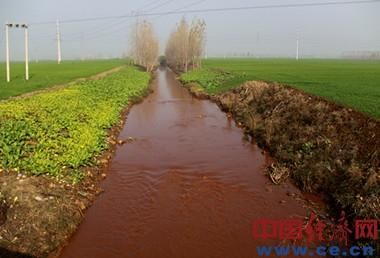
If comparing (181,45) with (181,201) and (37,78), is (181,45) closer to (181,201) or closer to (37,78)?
(37,78)

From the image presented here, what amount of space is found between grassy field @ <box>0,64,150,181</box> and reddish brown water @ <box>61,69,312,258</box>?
3.90 feet

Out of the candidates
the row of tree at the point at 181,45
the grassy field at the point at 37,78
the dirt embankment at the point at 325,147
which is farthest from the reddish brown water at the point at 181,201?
the row of tree at the point at 181,45

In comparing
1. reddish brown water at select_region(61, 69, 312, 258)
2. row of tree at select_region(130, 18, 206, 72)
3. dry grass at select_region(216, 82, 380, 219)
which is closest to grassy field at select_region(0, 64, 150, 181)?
reddish brown water at select_region(61, 69, 312, 258)

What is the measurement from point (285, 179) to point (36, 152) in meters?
7.72

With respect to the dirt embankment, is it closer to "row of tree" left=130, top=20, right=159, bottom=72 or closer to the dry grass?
the dry grass

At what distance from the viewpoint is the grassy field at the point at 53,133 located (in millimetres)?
9979

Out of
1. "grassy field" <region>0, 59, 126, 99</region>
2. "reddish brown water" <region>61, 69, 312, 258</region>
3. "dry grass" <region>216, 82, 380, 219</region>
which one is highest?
"grassy field" <region>0, 59, 126, 99</region>

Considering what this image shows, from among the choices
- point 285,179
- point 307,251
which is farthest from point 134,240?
point 285,179

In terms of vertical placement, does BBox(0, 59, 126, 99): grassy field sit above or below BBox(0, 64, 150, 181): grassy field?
above

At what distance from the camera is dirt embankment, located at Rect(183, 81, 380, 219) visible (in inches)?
343

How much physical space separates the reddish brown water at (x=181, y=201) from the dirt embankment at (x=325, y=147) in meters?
0.82

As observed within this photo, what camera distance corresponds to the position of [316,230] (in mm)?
8336

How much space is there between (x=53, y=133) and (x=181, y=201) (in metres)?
5.55

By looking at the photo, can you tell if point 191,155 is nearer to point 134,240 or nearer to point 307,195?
point 307,195
